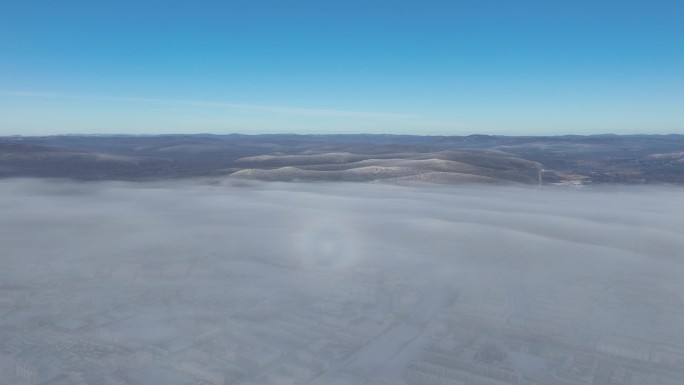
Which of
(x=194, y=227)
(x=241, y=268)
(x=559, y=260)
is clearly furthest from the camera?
(x=194, y=227)

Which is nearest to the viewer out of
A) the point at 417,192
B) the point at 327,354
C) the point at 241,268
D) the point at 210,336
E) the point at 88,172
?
the point at 327,354

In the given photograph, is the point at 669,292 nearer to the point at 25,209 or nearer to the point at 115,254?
the point at 115,254

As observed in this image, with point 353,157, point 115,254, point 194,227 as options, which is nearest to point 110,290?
point 115,254

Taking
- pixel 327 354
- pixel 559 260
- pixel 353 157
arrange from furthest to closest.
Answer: pixel 353 157, pixel 559 260, pixel 327 354

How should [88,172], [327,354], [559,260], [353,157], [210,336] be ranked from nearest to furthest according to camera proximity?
[327,354] → [210,336] → [559,260] → [88,172] → [353,157]

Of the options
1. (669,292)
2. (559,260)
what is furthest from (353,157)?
(669,292)

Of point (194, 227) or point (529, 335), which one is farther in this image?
point (194, 227)

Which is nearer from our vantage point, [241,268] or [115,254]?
[241,268]

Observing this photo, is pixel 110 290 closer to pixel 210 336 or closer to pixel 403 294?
pixel 210 336

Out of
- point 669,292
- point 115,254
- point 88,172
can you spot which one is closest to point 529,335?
point 669,292
